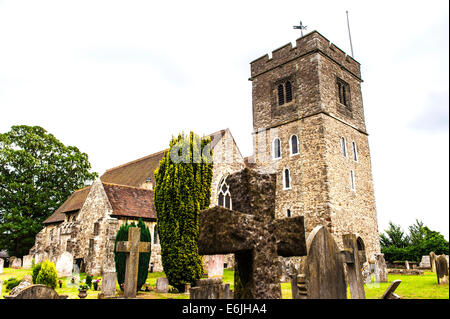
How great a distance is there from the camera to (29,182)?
98.1 ft

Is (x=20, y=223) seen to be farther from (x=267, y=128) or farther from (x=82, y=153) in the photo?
(x=267, y=128)

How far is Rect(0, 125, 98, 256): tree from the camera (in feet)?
93.9

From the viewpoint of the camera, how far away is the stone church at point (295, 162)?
19062mm

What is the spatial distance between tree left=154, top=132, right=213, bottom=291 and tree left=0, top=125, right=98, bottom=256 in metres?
21.1

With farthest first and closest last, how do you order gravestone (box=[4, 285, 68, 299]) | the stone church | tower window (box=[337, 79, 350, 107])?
tower window (box=[337, 79, 350, 107]), the stone church, gravestone (box=[4, 285, 68, 299])

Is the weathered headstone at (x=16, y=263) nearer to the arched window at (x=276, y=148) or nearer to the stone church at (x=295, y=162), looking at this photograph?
the stone church at (x=295, y=162)

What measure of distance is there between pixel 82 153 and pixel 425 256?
1256 inches

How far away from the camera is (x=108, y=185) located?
1986 centimetres

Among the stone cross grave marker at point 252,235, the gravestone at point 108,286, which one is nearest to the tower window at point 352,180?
the gravestone at point 108,286

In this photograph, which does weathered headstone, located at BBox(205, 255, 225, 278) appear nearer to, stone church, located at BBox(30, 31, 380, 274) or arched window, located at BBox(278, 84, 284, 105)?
stone church, located at BBox(30, 31, 380, 274)

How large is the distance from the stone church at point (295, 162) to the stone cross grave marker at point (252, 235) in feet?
50.6

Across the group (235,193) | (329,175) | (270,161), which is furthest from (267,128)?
(235,193)

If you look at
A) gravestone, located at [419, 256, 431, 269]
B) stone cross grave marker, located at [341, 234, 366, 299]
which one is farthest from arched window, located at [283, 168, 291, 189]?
stone cross grave marker, located at [341, 234, 366, 299]

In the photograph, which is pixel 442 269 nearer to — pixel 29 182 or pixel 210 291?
pixel 210 291
